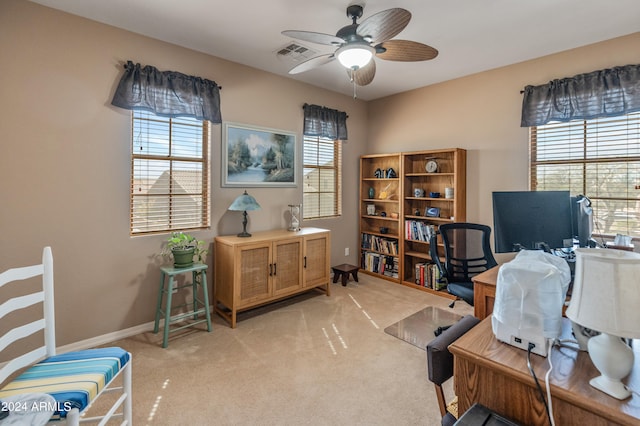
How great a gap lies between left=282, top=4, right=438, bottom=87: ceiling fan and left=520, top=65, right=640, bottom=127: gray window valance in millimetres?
1708

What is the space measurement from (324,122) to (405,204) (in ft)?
5.36

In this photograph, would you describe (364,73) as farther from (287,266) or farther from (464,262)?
(287,266)

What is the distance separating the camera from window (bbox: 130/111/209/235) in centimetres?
289

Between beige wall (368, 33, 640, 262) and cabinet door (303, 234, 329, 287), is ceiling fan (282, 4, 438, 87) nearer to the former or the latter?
beige wall (368, 33, 640, 262)

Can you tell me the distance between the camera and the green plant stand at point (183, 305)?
270cm

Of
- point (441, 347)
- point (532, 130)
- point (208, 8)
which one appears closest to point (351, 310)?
point (441, 347)

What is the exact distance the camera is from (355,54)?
217 centimetres

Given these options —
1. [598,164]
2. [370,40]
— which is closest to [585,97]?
[598,164]

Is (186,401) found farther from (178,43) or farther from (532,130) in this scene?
(532,130)

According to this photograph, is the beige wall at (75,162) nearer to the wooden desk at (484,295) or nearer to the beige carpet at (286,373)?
the beige carpet at (286,373)

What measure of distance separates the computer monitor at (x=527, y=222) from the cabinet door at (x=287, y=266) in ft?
6.73

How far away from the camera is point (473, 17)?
8.25 ft

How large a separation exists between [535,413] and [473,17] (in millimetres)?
2774

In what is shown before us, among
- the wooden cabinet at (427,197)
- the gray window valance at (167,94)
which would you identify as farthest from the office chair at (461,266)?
the gray window valance at (167,94)
